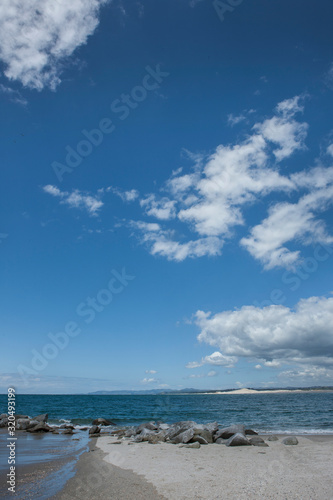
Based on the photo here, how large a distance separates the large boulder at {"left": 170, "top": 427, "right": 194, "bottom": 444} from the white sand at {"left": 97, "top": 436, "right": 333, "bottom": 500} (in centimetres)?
95

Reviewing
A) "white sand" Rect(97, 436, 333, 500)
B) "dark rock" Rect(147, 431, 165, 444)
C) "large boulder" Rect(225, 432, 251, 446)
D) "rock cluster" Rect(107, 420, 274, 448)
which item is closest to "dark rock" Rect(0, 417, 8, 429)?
"rock cluster" Rect(107, 420, 274, 448)

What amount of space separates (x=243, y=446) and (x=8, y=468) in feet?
46.1

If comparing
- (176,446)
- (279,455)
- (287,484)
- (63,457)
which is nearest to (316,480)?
(287,484)

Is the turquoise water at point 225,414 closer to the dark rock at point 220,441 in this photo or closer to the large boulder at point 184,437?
the dark rock at point 220,441

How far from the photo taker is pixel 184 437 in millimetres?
21328

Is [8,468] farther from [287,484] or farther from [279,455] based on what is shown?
[279,455]

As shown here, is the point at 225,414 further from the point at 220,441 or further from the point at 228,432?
the point at 220,441

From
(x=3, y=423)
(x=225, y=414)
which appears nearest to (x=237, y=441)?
(x=3, y=423)

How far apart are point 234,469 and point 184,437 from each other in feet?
30.4

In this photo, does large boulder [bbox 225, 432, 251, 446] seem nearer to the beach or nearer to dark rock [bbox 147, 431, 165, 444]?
the beach

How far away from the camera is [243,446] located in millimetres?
19891

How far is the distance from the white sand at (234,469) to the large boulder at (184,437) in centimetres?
95

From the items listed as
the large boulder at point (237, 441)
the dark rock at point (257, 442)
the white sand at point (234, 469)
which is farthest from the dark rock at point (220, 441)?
the dark rock at point (257, 442)

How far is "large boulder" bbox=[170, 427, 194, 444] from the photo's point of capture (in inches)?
833
